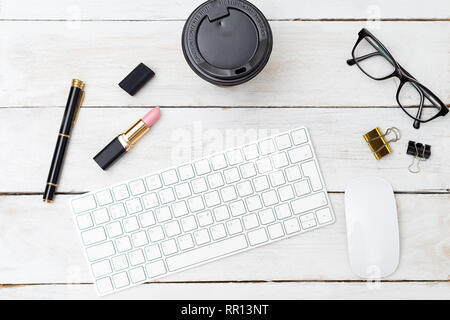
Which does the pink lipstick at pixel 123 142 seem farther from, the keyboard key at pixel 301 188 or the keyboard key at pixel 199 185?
the keyboard key at pixel 301 188

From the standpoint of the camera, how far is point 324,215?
797 mm

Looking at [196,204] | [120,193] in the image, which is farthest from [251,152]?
[120,193]

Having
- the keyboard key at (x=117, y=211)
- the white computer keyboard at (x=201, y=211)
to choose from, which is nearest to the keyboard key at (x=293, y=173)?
the white computer keyboard at (x=201, y=211)

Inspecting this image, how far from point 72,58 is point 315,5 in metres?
0.48

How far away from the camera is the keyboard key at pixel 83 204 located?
78cm

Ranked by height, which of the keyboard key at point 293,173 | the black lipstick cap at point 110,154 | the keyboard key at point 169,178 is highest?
the black lipstick cap at point 110,154

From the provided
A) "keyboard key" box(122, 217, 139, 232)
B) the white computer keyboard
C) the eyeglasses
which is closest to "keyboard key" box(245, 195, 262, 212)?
the white computer keyboard

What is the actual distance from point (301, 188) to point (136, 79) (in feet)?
1.21

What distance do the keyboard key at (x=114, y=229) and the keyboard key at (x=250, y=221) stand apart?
23cm

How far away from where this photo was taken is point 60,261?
2.58 feet

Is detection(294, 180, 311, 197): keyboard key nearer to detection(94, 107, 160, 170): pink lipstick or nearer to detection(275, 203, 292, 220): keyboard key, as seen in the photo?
detection(275, 203, 292, 220): keyboard key

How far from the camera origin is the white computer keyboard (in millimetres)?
779

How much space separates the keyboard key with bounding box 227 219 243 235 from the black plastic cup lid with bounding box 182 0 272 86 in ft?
0.83

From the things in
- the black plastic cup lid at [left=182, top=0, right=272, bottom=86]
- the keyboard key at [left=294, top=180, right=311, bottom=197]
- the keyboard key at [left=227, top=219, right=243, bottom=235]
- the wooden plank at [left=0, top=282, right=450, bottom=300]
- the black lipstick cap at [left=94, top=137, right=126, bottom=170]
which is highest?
the black plastic cup lid at [left=182, top=0, right=272, bottom=86]
